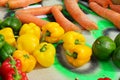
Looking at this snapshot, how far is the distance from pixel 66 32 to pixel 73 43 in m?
0.17

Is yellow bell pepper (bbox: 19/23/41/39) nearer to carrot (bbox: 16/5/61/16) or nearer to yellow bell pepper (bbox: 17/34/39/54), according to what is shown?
yellow bell pepper (bbox: 17/34/39/54)

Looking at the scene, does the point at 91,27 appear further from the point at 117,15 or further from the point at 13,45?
the point at 13,45

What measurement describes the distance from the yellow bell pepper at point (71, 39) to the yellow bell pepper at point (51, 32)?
2.0 inches

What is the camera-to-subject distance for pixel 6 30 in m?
1.55

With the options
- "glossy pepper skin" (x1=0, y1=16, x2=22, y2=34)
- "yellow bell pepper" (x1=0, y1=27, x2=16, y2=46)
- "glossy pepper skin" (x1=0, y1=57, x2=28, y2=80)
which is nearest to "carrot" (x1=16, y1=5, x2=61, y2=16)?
"glossy pepper skin" (x1=0, y1=16, x2=22, y2=34)

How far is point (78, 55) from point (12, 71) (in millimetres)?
325

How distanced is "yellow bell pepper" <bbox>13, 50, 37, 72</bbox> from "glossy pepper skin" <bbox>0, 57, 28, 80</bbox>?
0.05 metres

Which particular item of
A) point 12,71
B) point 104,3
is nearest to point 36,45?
point 12,71

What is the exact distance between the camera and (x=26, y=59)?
4.59ft

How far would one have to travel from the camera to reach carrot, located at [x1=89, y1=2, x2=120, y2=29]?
1769mm

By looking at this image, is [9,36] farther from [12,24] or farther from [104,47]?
[104,47]

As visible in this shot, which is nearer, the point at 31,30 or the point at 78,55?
the point at 78,55

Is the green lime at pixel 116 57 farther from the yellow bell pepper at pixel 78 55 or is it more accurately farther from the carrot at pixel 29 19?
the carrot at pixel 29 19

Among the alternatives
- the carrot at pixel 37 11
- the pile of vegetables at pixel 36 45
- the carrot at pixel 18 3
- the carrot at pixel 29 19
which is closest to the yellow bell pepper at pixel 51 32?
the pile of vegetables at pixel 36 45
